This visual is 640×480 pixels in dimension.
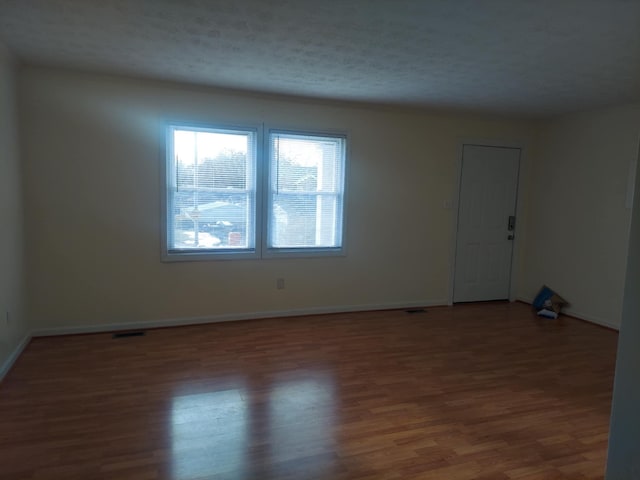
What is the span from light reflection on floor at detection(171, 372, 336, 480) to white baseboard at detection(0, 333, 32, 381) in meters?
1.34

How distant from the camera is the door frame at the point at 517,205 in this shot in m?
5.12

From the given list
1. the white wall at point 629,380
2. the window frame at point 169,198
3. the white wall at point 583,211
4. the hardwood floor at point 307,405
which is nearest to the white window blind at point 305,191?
the window frame at point 169,198

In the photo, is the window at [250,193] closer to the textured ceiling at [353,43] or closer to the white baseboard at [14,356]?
the textured ceiling at [353,43]

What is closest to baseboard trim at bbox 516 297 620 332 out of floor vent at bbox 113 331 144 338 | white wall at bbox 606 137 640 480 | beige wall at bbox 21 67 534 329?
beige wall at bbox 21 67 534 329

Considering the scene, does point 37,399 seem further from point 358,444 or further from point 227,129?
point 227,129

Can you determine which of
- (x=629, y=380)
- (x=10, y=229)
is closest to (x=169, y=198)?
(x=10, y=229)

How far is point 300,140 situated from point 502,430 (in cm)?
325

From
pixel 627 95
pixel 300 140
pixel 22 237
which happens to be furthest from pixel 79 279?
pixel 627 95

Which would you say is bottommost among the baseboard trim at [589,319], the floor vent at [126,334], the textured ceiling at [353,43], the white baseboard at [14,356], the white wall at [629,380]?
the floor vent at [126,334]

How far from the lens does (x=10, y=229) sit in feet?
10.6

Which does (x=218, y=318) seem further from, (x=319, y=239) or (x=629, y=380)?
(x=629, y=380)

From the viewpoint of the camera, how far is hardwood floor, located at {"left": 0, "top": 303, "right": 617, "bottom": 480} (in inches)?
81.4

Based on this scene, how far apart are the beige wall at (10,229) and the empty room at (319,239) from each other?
0.03 meters

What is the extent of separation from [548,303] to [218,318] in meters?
3.92
